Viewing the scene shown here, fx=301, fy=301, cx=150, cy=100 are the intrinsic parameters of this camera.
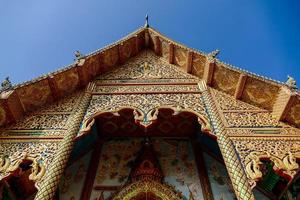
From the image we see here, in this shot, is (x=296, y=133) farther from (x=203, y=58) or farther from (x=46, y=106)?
(x=46, y=106)

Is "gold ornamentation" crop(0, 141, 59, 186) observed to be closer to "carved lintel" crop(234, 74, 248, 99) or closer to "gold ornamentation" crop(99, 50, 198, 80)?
"gold ornamentation" crop(99, 50, 198, 80)

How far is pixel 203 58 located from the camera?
20.2 ft

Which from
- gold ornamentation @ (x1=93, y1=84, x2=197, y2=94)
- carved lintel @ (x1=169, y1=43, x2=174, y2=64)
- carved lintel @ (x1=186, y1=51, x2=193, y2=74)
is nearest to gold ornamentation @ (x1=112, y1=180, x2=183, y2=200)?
gold ornamentation @ (x1=93, y1=84, x2=197, y2=94)

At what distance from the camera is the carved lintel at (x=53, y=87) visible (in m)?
5.45

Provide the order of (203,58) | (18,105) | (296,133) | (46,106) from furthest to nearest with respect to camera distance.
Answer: (203,58), (46,106), (18,105), (296,133)

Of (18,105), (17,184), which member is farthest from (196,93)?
(17,184)

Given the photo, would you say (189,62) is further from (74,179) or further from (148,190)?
(74,179)

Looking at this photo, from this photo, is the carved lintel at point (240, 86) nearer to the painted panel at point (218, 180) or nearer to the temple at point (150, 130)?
the temple at point (150, 130)

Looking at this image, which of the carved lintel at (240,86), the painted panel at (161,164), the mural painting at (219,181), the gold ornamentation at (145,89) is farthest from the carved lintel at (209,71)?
the mural painting at (219,181)

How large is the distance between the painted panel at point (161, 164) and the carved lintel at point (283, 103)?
1954 mm

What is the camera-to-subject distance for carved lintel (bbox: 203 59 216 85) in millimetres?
5818

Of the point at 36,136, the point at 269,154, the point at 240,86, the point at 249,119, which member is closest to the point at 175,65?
the point at 240,86

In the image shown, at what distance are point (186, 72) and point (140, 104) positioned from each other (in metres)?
1.69

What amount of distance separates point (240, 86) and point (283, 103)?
84cm
